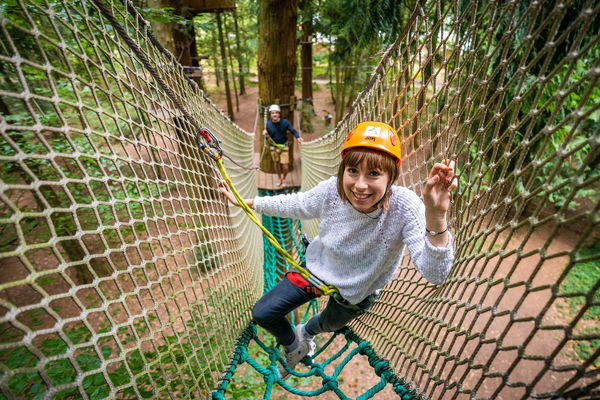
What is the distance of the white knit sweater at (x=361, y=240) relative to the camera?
0.86m

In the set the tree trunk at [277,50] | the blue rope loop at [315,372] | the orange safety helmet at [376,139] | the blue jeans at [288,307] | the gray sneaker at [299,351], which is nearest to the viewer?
the orange safety helmet at [376,139]

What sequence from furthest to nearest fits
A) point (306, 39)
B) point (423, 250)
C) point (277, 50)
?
point (306, 39) → point (277, 50) → point (423, 250)

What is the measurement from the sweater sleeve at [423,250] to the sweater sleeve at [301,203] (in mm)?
342

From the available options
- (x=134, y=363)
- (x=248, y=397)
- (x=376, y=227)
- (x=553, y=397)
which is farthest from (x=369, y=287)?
(x=248, y=397)

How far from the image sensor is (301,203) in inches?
47.8

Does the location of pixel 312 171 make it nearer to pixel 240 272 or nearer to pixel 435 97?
pixel 240 272

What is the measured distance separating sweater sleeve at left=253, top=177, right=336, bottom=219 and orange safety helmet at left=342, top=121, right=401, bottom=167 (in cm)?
27

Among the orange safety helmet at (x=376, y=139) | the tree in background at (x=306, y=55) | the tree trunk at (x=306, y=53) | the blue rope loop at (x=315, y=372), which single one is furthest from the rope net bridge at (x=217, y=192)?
the tree trunk at (x=306, y=53)

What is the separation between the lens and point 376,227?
1.00 metres

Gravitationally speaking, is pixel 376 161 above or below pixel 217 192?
above

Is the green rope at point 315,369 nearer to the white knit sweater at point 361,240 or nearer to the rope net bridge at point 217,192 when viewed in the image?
the rope net bridge at point 217,192

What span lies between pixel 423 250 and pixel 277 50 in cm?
305

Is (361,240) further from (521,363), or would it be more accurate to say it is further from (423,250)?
(521,363)

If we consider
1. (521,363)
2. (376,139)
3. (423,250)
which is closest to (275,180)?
(376,139)
